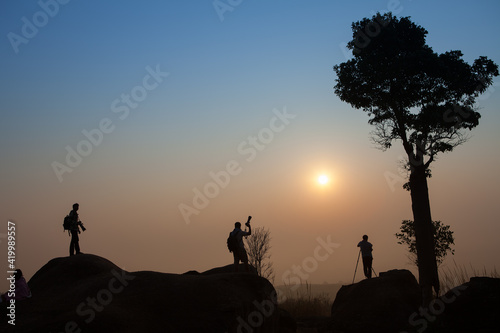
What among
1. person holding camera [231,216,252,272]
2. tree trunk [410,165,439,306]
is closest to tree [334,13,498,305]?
tree trunk [410,165,439,306]

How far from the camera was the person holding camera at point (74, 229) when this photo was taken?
20.2 meters

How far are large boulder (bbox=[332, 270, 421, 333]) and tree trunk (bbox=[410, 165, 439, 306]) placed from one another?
2.14m

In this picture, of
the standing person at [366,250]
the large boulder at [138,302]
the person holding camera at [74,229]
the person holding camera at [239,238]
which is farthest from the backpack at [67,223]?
the standing person at [366,250]

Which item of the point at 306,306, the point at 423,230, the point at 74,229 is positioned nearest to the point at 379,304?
the point at 423,230

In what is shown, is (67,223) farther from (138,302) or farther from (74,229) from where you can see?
(138,302)

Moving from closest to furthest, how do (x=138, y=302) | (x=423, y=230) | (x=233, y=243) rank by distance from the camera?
(x=138, y=302)
(x=233, y=243)
(x=423, y=230)

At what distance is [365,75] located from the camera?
27.3 m

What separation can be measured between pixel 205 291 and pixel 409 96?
1710cm

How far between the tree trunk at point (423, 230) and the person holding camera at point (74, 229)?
15533 millimetres

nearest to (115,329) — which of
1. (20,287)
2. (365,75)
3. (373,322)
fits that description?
(20,287)

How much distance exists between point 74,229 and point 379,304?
12506 millimetres

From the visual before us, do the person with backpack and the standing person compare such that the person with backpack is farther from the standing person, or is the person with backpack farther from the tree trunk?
the tree trunk

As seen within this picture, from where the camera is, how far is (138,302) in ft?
45.2

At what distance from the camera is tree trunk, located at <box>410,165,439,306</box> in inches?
946
